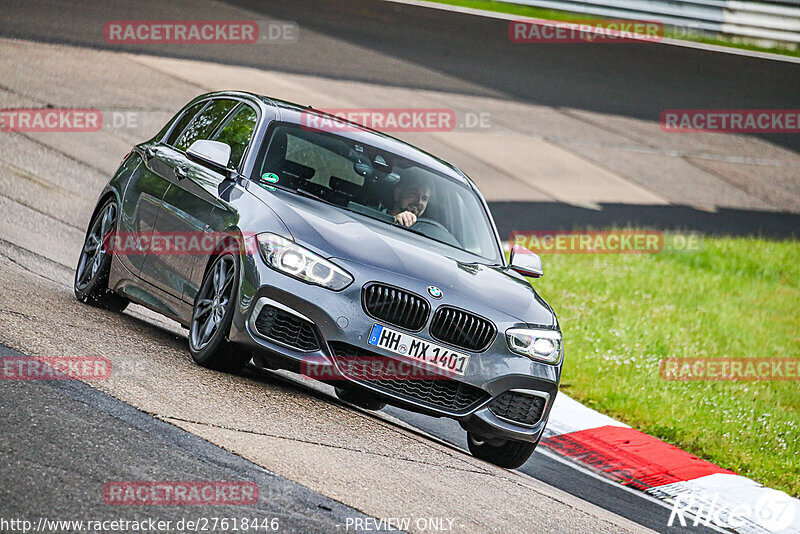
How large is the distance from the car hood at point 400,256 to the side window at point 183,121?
190cm

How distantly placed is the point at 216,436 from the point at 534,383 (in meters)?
2.12

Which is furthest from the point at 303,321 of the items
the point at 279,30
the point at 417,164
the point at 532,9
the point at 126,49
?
the point at 532,9

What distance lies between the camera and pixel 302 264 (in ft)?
21.7

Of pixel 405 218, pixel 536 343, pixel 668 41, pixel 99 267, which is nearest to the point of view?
pixel 536 343

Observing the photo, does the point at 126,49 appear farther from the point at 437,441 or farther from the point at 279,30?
the point at 437,441

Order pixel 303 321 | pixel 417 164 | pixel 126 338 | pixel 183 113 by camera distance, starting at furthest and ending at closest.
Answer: pixel 183 113 < pixel 417 164 < pixel 126 338 < pixel 303 321

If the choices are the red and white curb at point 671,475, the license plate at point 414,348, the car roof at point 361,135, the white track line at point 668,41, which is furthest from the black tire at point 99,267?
the white track line at point 668,41

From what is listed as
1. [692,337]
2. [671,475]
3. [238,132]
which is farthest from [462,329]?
[692,337]

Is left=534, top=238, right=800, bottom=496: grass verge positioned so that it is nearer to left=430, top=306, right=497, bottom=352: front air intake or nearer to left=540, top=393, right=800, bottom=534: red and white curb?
left=540, top=393, right=800, bottom=534: red and white curb

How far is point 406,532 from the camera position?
16.8 feet

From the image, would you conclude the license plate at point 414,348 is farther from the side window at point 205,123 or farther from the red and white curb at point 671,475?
the side window at point 205,123

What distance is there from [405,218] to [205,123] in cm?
190

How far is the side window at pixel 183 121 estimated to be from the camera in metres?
9.01

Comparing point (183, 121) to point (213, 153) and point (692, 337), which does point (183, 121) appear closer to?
point (213, 153)
